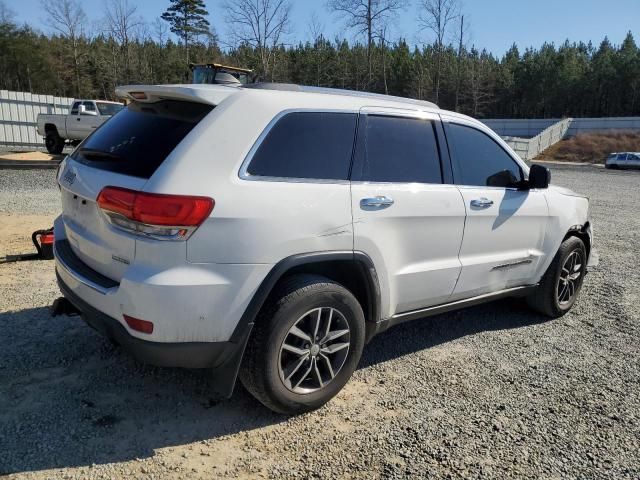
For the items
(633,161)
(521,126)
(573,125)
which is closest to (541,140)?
(573,125)

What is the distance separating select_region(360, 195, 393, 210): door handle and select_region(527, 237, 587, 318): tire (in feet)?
7.39

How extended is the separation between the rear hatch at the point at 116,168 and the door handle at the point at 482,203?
2.06 meters

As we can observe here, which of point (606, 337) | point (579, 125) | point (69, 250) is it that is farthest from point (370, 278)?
point (579, 125)

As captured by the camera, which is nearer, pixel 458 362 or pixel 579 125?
pixel 458 362

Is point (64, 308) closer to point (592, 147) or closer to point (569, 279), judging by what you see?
point (569, 279)

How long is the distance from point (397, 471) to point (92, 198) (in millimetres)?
2187

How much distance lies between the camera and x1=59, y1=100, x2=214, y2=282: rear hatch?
2.73 m

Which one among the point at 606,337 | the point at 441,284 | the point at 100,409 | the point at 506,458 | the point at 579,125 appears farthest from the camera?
the point at 579,125

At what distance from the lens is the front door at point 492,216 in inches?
153

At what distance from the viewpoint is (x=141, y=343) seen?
104 inches

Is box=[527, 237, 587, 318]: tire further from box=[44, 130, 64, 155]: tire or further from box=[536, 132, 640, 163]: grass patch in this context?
box=[536, 132, 640, 163]: grass patch

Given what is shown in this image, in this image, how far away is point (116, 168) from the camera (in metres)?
2.88

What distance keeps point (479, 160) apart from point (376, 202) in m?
1.31

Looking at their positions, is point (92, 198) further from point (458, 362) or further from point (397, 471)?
point (458, 362)
